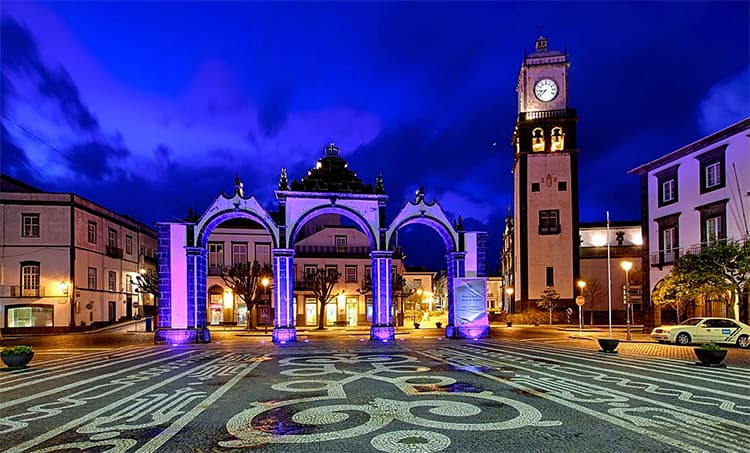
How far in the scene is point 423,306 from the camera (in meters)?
77.5

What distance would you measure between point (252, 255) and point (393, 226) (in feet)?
75.0

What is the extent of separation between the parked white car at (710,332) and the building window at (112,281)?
41.9 meters

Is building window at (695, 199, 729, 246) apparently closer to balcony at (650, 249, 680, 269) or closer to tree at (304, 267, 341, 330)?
balcony at (650, 249, 680, 269)

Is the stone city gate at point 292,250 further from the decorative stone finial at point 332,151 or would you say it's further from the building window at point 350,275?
the building window at point 350,275

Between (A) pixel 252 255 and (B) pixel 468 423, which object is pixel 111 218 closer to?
(A) pixel 252 255

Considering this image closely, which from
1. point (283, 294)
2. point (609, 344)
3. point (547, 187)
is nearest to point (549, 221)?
point (547, 187)

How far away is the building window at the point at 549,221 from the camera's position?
50969 mm

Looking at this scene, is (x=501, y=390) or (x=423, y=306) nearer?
(x=501, y=390)

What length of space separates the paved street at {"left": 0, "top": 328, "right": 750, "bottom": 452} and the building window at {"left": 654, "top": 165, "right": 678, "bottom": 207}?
61.3 feet

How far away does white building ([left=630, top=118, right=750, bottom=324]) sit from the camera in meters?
28.8

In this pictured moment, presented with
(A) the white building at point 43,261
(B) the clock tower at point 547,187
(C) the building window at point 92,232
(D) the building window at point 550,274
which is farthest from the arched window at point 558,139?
(A) the white building at point 43,261

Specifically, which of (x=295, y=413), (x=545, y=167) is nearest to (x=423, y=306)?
(x=545, y=167)

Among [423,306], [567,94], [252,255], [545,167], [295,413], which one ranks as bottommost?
[423,306]

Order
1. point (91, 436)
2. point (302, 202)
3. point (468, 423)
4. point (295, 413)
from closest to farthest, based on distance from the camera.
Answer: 1. point (91, 436)
2. point (468, 423)
3. point (295, 413)
4. point (302, 202)
